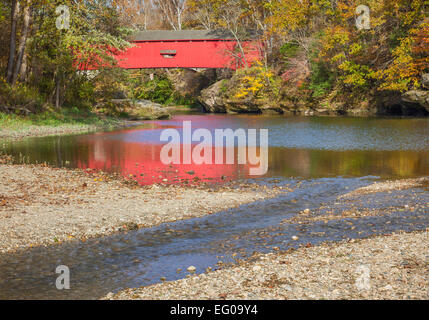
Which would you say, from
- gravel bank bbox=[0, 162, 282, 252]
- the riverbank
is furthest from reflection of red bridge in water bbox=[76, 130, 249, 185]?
the riverbank

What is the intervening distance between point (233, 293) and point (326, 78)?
48342 mm

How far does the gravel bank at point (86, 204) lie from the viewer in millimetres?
10164

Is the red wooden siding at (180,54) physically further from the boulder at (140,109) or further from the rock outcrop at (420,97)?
the rock outcrop at (420,97)

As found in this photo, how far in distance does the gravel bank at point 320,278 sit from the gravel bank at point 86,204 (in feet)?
11.7

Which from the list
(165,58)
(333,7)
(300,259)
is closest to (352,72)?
(333,7)

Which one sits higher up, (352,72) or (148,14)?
(148,14)

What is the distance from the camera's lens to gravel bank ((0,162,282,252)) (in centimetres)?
1016

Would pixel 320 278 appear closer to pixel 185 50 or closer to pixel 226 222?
pixel 226 222

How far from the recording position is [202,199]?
13.2 meters

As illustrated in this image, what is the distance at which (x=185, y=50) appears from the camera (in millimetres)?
61312

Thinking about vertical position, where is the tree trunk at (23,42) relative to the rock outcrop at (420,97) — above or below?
above

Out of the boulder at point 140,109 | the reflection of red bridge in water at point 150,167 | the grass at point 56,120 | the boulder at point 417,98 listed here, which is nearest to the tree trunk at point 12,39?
the grass at point 56,120

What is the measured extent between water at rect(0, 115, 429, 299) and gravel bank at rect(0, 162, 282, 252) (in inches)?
18.7
